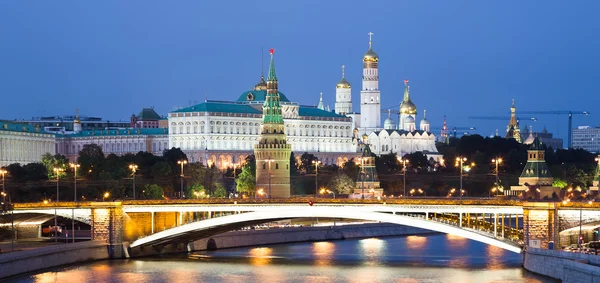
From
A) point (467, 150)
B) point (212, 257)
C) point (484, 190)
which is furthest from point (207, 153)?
point (212, 257)

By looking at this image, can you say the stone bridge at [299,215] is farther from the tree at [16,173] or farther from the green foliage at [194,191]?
the tree at [16,173]

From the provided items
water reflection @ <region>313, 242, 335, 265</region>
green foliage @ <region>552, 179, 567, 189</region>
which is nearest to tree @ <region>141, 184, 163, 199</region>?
water reflection @ <region>313, 242, 335, 265</region>

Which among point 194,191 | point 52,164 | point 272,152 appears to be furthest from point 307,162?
point 194,191

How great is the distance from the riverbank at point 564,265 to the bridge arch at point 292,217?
224 cm

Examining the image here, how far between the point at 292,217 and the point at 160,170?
71936mm

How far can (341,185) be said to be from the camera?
144 m

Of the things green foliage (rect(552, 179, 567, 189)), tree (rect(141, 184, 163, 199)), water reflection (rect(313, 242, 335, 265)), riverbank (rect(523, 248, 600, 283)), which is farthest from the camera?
green foliage (rect(552, 179, 567, 189))

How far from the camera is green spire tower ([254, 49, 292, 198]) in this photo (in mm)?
143625

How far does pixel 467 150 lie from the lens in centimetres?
19350

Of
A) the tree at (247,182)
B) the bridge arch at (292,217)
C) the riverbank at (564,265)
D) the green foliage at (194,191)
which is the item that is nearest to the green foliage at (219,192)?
the green foliage at (194,191)

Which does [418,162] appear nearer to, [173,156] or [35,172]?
[173,156]

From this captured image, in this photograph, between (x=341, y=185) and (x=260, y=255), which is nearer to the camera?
(x=260, y=255)

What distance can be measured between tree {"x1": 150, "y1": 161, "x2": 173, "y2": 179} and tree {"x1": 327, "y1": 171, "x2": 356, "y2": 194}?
15.6 m

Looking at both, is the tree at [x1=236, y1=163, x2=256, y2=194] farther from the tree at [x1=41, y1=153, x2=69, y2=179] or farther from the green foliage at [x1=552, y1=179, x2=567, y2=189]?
the green foliage at [x1=552, y1=179, x2=567, y2=189]
